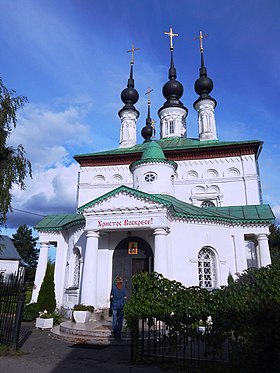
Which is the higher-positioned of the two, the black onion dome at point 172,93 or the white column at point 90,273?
the black onion dome at point 172,93

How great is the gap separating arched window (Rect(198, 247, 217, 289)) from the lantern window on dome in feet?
15.7

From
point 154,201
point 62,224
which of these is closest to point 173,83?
point 62,224

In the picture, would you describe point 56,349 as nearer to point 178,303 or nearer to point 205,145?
point 178,303

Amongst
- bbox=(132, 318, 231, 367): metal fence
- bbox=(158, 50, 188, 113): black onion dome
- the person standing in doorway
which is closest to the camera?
bbox=(132, 318, 231, 367): metal fence

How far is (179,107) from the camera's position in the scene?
1155 inches

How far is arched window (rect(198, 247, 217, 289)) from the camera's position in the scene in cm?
1365

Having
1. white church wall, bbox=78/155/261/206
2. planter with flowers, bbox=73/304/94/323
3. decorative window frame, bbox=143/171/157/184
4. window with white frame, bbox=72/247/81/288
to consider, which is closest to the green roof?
white church wall, bbox=78/155/261/206

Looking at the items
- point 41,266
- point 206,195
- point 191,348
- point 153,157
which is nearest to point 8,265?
point 41,266

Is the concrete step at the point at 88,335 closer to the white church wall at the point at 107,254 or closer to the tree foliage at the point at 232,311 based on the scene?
the white church wall at the point at 107,254

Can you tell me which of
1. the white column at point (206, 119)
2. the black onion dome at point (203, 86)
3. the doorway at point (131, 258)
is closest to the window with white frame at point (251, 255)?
the white column at point (206, 119)

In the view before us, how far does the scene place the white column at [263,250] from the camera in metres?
15.2

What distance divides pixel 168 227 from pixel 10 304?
253 inches

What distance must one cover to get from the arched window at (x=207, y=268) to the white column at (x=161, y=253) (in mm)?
2605

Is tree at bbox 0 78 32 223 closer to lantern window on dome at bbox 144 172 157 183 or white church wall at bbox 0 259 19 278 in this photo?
lantern window on dome at bbox 144 172 157 183
